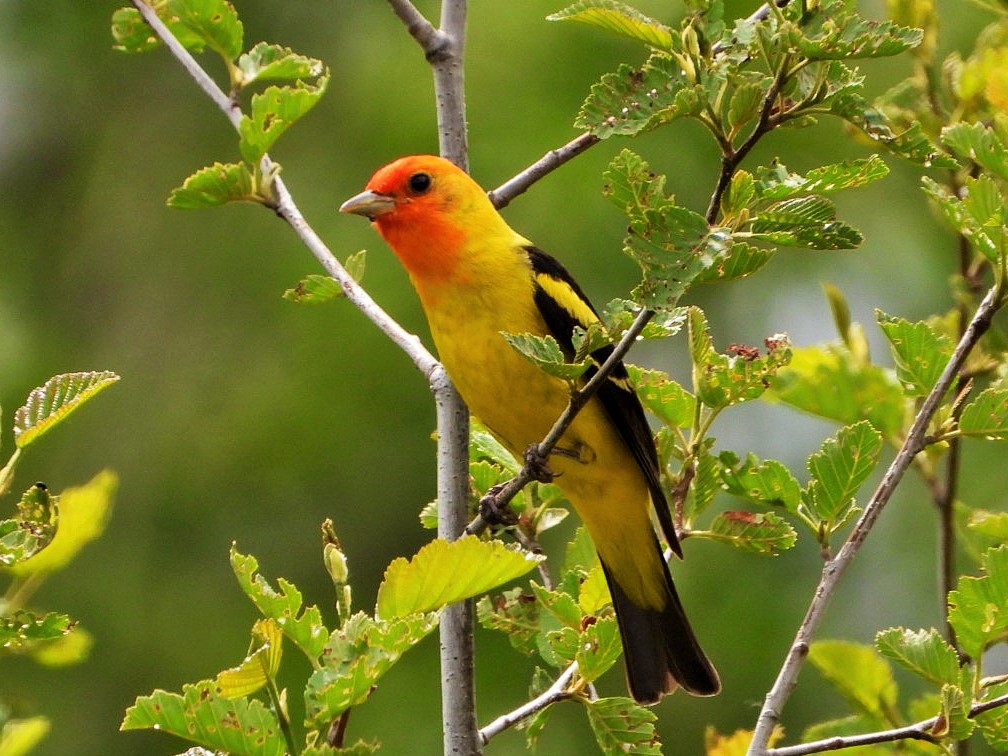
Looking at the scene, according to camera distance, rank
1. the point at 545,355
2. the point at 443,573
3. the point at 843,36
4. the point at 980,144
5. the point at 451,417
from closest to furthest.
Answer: the point at 843,36, the point at 443,573, the point at 545,355, the point at 980,144, the point at 451,417

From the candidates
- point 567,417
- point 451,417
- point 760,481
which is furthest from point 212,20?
point 760,481

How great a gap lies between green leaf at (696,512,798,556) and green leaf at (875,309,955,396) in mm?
421

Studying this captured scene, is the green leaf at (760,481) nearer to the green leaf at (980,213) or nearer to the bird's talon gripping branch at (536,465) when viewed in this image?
the bird's talon gripping branch at (536,465)

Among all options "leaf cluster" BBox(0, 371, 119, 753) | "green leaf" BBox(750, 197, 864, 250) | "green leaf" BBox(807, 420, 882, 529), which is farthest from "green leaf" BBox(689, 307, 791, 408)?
"leaf cluster" BBox(0, 371, 119, 753)

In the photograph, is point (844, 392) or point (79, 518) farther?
point (844, 392)

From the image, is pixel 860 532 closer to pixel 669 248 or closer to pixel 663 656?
pixel 669 248

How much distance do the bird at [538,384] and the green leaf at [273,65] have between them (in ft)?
2.34

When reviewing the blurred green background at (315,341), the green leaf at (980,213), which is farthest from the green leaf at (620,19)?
the blurred green background at (315,341)

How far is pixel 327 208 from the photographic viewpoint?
739cm

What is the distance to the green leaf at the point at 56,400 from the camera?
1.87 m

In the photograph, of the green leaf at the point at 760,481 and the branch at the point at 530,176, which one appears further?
the branch at the point at 530,176

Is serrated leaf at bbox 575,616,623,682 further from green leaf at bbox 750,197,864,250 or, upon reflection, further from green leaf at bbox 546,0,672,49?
green leaf at bbox 546,0,672,49

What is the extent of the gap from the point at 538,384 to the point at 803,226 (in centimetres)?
144

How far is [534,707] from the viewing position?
2391mm
